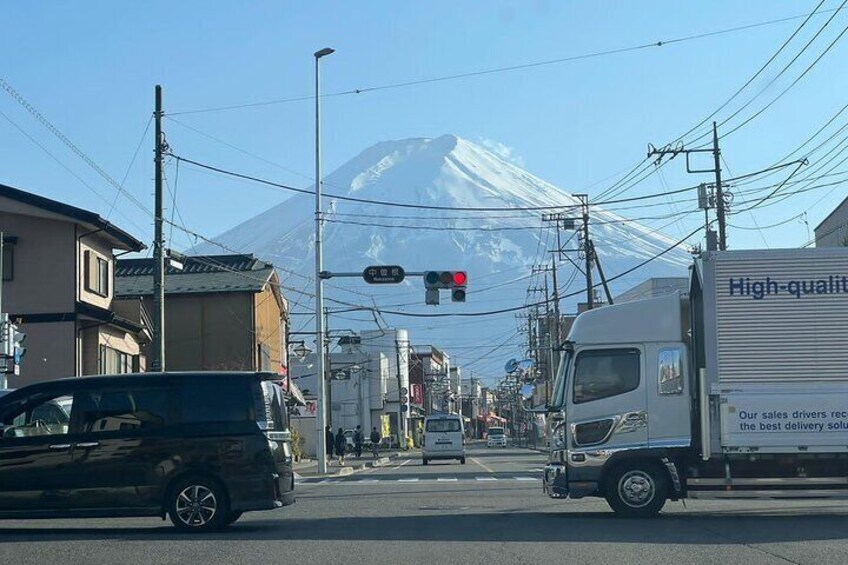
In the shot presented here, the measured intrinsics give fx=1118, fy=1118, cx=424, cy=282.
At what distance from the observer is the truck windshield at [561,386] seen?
55.2 ft

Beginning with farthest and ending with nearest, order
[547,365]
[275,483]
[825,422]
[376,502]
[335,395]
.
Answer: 1. [335,395]
2. [547,365]
3. [376,502]
4. [825,422]
5. [275,483]

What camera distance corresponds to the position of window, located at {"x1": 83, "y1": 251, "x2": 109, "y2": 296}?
3566 centimetres

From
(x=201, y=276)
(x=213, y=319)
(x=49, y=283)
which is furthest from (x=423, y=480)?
(x=201, y=276)

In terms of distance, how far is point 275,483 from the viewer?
14570mm

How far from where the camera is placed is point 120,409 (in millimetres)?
14625

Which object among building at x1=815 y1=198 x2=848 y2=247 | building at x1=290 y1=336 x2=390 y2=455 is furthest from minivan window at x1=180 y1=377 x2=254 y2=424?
building at x1=290 y1=336 x2=390 y2=455

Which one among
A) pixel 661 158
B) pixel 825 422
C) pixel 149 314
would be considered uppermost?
pixel 661 158

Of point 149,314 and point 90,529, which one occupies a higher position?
point 149,314

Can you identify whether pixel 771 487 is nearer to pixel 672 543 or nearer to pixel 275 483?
pixel 672 543

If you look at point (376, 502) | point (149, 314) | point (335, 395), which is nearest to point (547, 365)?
point (335, 395)

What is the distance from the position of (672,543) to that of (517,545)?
71.7 inches

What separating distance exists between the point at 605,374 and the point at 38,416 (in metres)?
7.97

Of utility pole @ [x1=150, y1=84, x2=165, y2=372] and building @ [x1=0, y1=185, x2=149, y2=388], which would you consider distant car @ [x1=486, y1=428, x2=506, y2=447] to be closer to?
building @ [x1=0, y1=185, x2=149, y2=388]

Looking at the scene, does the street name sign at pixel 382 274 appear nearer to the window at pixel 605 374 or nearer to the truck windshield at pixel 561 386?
the truck windshield at pixel 561 386
